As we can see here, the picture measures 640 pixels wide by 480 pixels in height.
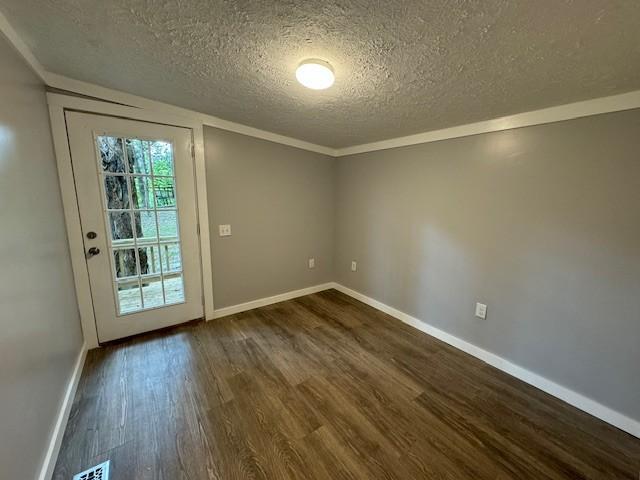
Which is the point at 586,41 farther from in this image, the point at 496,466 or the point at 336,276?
the point at 336,276

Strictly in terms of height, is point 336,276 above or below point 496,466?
above

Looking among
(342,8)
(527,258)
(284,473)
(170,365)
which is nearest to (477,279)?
(527,258)

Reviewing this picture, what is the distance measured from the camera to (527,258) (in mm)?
1868

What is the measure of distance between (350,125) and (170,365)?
2617 millimetres

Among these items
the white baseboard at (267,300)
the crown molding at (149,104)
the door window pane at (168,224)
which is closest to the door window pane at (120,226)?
the door window pane at (168,224)

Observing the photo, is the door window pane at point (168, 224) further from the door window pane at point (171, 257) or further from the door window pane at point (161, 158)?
the door window pane at point (161, 158)

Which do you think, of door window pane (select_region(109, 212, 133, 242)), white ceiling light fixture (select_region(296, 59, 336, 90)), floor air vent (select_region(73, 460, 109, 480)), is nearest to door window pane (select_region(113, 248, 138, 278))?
door window pane (select_region(109, 212, 133, 242))

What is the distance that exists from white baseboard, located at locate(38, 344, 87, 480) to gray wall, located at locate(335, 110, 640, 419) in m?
2.78

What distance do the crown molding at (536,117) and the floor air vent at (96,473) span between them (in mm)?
3205

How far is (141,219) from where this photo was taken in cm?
217

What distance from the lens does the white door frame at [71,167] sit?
180 cm

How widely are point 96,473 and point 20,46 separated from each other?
2.23 m

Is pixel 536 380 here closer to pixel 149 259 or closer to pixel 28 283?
pixel 28 283

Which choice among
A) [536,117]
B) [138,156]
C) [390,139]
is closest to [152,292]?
[138,156]
